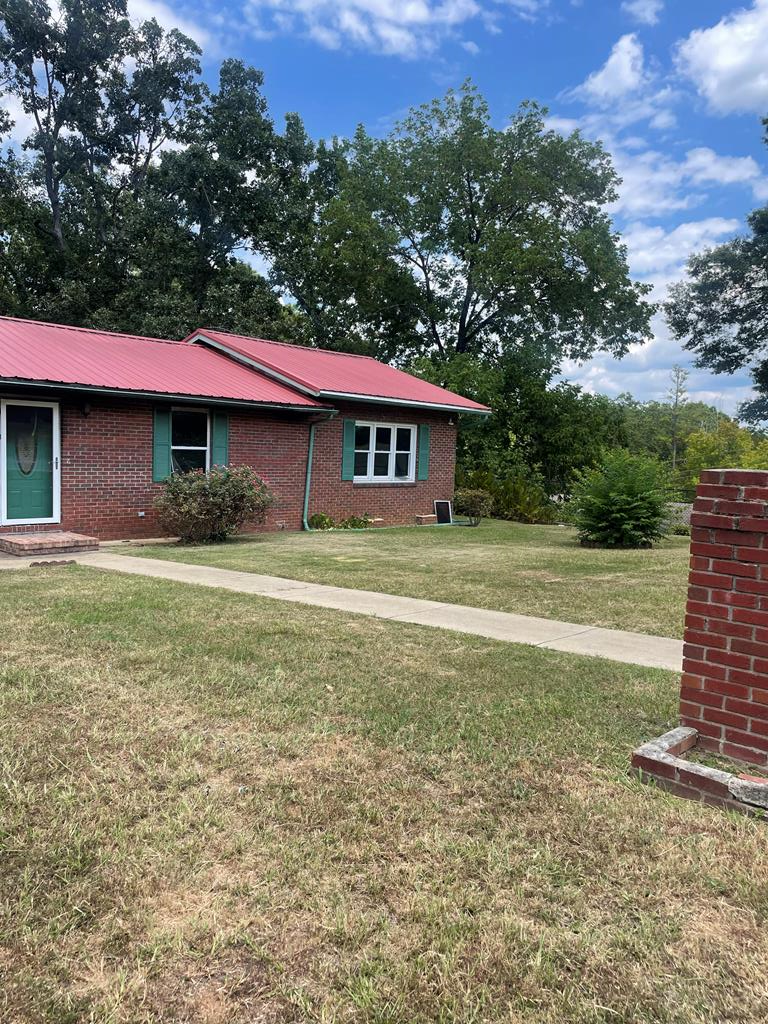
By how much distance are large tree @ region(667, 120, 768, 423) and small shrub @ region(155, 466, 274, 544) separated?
28323 mm

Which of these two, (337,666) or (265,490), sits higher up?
(265,490)

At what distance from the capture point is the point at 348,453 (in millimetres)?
16625

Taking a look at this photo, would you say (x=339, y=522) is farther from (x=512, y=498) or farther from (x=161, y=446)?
(x=512, y=498)

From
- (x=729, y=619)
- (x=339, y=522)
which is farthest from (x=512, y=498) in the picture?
(x=729, y=619)

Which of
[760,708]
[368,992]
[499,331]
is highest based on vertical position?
[499,331]

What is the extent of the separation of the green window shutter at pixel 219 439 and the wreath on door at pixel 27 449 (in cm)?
323

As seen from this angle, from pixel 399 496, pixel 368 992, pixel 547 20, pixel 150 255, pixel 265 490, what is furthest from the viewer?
pixel 150 255

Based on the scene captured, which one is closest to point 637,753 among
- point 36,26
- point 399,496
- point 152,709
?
point 152,709

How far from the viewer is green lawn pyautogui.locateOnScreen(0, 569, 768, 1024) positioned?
195 cm

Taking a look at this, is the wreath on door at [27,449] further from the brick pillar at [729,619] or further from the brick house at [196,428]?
the brick pillar at [729,619]

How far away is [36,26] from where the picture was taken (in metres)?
28.3

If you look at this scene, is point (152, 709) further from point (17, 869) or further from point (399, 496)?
point (399, 496)

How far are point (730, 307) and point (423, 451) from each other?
73.5ft

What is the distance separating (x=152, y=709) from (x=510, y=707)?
1.98 m
